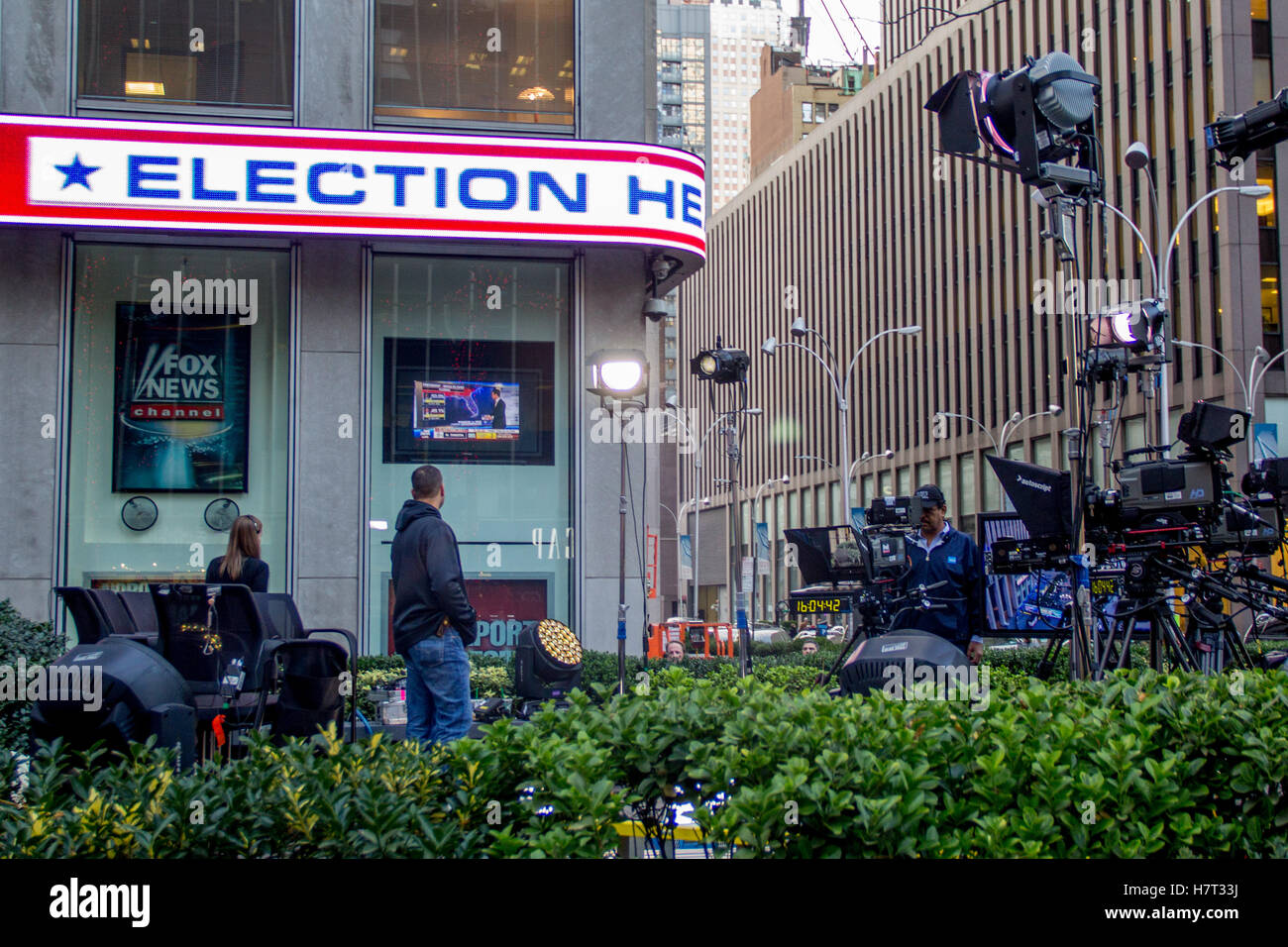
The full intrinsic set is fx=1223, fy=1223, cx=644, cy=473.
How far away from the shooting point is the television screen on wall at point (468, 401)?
14328mm

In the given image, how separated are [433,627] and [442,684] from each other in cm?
36

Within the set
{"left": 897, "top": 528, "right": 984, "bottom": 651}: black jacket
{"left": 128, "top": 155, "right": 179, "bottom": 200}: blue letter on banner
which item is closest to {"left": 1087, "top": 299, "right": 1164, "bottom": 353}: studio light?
{"left": 897, "top": 528, "right": 984, "bottom": 651}: black jacket

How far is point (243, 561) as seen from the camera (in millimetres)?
9766

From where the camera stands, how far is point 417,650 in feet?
24.9

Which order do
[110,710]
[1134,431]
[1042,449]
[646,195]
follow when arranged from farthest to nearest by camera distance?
[1042,449], [1134,431], [646,195], [110,710]

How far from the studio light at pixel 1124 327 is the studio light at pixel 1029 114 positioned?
1238 millimetres

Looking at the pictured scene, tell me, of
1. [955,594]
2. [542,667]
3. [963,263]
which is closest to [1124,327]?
[955,594]

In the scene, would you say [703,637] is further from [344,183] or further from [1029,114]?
[1029,114]

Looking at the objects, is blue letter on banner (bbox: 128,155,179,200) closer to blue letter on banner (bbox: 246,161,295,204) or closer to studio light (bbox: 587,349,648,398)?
blue letter on banner (bbox: 246,161,295,204)

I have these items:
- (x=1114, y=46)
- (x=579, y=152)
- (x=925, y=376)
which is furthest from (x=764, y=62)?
(x=579, y=152)

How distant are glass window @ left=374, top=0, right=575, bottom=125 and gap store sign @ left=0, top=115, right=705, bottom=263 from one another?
113 centimetres

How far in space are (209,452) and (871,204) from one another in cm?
7313

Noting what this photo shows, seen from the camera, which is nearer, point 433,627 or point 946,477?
point 433,627

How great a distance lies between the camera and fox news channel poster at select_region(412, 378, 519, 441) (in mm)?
14391
